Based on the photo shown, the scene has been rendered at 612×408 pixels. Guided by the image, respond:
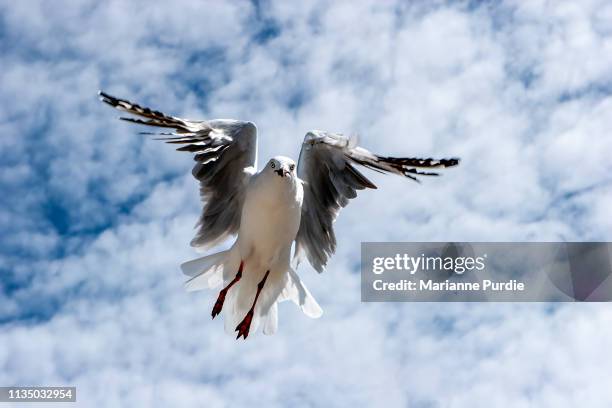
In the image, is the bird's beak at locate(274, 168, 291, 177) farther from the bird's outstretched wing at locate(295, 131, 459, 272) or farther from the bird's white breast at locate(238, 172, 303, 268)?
the bird's outstretched wing at locate(295, 131, 459, 272)

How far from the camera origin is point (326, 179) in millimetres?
8531

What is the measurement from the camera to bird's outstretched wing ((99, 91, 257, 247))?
8.10m

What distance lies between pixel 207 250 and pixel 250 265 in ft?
1.64

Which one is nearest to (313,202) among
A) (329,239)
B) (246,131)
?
(329,239)

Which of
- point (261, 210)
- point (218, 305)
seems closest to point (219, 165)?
point (261, 210)

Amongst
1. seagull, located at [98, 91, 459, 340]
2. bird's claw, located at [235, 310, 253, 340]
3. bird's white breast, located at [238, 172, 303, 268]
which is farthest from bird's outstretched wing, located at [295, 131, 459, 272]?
bird's claw, located at [235, 310, 253, 340]

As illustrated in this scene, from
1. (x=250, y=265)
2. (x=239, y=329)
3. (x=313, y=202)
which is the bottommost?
(x=239, y=329)

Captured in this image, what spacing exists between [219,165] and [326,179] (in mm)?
990

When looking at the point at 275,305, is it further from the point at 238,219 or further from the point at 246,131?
the point at 246,131

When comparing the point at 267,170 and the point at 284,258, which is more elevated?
the point at 267,170

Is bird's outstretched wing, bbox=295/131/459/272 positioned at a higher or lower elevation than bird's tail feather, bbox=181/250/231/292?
higher

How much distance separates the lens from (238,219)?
28.2 feet

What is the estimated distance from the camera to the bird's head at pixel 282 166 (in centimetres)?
777

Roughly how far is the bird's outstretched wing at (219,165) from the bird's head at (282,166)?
0.54m
